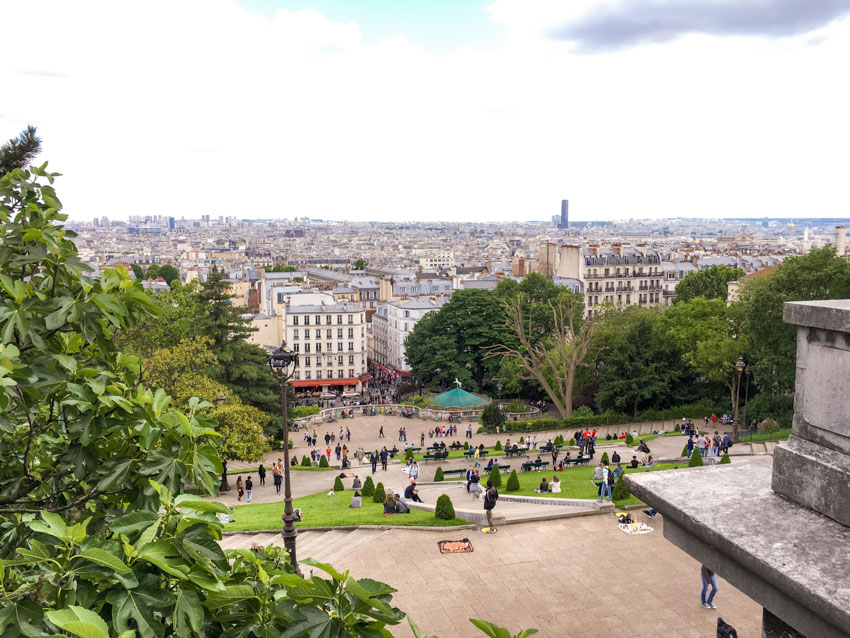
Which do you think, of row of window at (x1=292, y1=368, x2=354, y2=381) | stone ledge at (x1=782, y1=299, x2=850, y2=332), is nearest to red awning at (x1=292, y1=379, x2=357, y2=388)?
row of window at (x1=292, y1=368, x2=354, y2=381)

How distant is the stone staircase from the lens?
57.5ft

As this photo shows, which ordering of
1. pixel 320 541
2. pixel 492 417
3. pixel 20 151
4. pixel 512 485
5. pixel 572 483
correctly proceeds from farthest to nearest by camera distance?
pixel 492 417 < pixel 572 483 < pixel 512 485 < pixel 320 541 < pixel 20 151

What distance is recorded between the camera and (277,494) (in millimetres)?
28578

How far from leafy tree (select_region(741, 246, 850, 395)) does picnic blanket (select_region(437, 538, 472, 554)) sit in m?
23.8

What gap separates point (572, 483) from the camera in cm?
2456

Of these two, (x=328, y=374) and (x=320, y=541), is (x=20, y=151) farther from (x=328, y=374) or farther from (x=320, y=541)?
(x=328, y=374)

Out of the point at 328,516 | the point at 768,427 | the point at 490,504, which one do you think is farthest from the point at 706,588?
the point at 768,427

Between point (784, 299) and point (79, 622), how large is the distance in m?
37.7

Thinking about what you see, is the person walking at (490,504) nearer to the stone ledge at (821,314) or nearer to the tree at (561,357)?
the stone ledge at (821,314)

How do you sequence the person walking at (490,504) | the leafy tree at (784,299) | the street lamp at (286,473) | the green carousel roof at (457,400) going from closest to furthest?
1. the street lamp at (286,473)
2. the person walking at (490,504)
3. the leafy tree at (784,299)
4. the green carousel roof at (457,400)

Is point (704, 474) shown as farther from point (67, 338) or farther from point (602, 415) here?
point (602, 415)

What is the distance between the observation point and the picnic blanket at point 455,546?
16969 millimetres

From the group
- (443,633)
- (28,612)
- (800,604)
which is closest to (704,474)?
(800,604)

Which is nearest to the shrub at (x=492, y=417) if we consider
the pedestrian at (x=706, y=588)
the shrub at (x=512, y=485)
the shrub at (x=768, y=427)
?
the shrub at (x=768, y=427)
